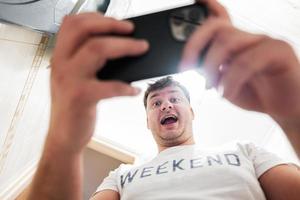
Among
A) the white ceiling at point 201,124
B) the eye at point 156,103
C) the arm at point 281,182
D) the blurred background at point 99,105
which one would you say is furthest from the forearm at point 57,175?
the white ceiling at point 201,124

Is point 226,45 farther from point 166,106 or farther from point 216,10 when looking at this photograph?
point 166,106

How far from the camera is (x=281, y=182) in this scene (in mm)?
767

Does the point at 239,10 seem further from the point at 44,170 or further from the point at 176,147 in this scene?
the point at 44,170

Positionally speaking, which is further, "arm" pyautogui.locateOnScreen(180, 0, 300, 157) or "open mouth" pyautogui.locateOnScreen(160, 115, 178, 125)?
"open mouth" pyautogui.locateOnScreen(160, 115, 178, 125)

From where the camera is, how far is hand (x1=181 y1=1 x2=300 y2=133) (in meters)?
0.31

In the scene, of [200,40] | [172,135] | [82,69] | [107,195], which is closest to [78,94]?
[82,69]

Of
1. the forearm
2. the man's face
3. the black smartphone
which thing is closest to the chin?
the man's face

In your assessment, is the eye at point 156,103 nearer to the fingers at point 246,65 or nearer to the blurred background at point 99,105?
the blurred background at point 99,105

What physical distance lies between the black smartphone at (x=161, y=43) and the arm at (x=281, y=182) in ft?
1.96

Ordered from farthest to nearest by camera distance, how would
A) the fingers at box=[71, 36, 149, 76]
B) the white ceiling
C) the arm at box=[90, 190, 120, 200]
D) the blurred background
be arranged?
the white ceiling → the arm at box=[90, 190, 120, 200] → the blurred background → the fingers at box=[71, 36, 149, 76]

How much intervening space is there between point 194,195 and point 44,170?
46cm

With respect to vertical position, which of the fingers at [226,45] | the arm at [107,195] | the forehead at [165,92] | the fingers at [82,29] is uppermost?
the fingers at [82,29]

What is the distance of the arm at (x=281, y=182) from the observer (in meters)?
0.74

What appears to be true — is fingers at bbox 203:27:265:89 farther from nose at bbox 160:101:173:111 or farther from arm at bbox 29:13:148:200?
nose at bbox 160:101:173:111
